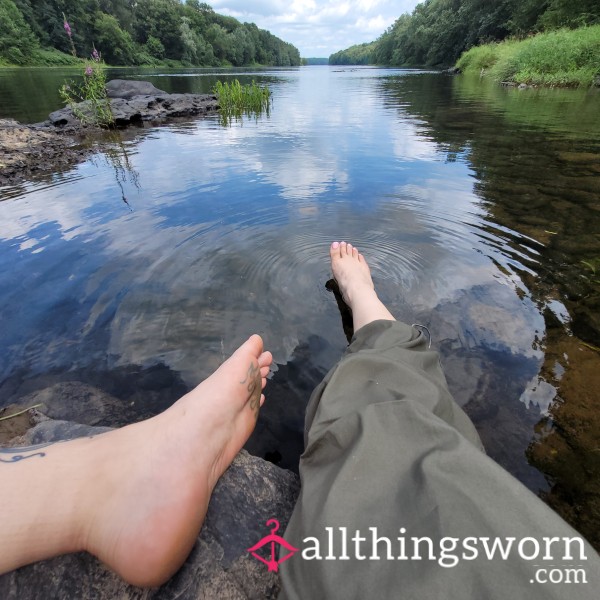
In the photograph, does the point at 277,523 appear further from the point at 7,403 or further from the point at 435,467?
the point at 7,403

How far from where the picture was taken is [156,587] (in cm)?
85

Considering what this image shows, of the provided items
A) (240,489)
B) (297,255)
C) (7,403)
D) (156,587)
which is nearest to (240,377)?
(240,489)

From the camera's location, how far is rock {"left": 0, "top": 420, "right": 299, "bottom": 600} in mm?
822

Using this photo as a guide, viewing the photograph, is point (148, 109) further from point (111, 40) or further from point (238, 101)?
point (111, 40)

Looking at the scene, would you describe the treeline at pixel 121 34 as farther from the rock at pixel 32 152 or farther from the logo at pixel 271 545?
the logo at pixel 271 545

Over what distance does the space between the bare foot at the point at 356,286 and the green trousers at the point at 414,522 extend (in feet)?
2.19

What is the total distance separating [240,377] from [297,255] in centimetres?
130

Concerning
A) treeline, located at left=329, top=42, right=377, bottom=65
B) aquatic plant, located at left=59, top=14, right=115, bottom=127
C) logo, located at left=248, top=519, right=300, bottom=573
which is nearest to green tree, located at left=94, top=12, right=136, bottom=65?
aquatic plant, located at left=59, top=14, right=115, bottom=127

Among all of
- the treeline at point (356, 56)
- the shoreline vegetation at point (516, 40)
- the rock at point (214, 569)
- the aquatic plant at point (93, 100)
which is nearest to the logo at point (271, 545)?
the rock at point (214, 569)

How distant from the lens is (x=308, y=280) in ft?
7.11

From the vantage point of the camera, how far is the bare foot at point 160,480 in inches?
31.6

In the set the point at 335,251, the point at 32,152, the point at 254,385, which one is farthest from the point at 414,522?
the point at 32,152

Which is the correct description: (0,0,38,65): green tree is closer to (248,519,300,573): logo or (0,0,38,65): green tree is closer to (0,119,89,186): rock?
(0,119,89,186): rock

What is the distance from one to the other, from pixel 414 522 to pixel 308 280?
1.63 meters
